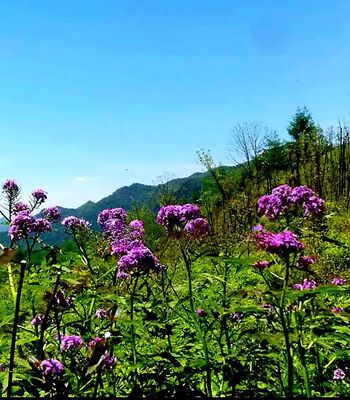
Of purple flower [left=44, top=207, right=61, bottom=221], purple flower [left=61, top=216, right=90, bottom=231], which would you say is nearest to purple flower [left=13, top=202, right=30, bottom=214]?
purple flower [left=44, top=207, right=61, bottom=221]

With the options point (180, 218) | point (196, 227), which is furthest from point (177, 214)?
point (196, 227)

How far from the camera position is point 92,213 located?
19562 cm

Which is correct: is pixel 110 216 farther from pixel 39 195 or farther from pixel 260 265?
pixel 260 265

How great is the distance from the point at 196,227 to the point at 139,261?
24.5 inches

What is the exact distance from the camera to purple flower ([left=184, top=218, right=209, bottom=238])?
2357mm

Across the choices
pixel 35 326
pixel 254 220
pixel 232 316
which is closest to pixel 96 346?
pixel 35 326

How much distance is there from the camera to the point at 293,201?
7.29 ft

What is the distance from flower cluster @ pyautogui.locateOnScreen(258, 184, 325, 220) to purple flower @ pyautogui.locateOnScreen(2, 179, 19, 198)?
1431 millimetres

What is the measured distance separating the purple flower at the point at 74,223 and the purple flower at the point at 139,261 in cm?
124

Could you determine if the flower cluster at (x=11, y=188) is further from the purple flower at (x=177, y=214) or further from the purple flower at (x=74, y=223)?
the purple flower at (x=177, y=214)

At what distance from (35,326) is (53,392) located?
1.50 feet

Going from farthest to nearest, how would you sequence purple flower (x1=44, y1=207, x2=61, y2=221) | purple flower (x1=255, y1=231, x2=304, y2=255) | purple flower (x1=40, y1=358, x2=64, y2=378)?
purple flower (x1=44, y1=207, x2=61, y2=221), purple flower (x1=255, y1=231, x2=304, y2=255), purple flower (x1=40, y1=358, x2=64, y2=378)

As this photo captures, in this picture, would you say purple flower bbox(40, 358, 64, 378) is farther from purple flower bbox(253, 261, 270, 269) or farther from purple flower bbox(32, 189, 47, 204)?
purple flower bbox(32, 189, 47, 204)

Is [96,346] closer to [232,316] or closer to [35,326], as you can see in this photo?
[35,326]
